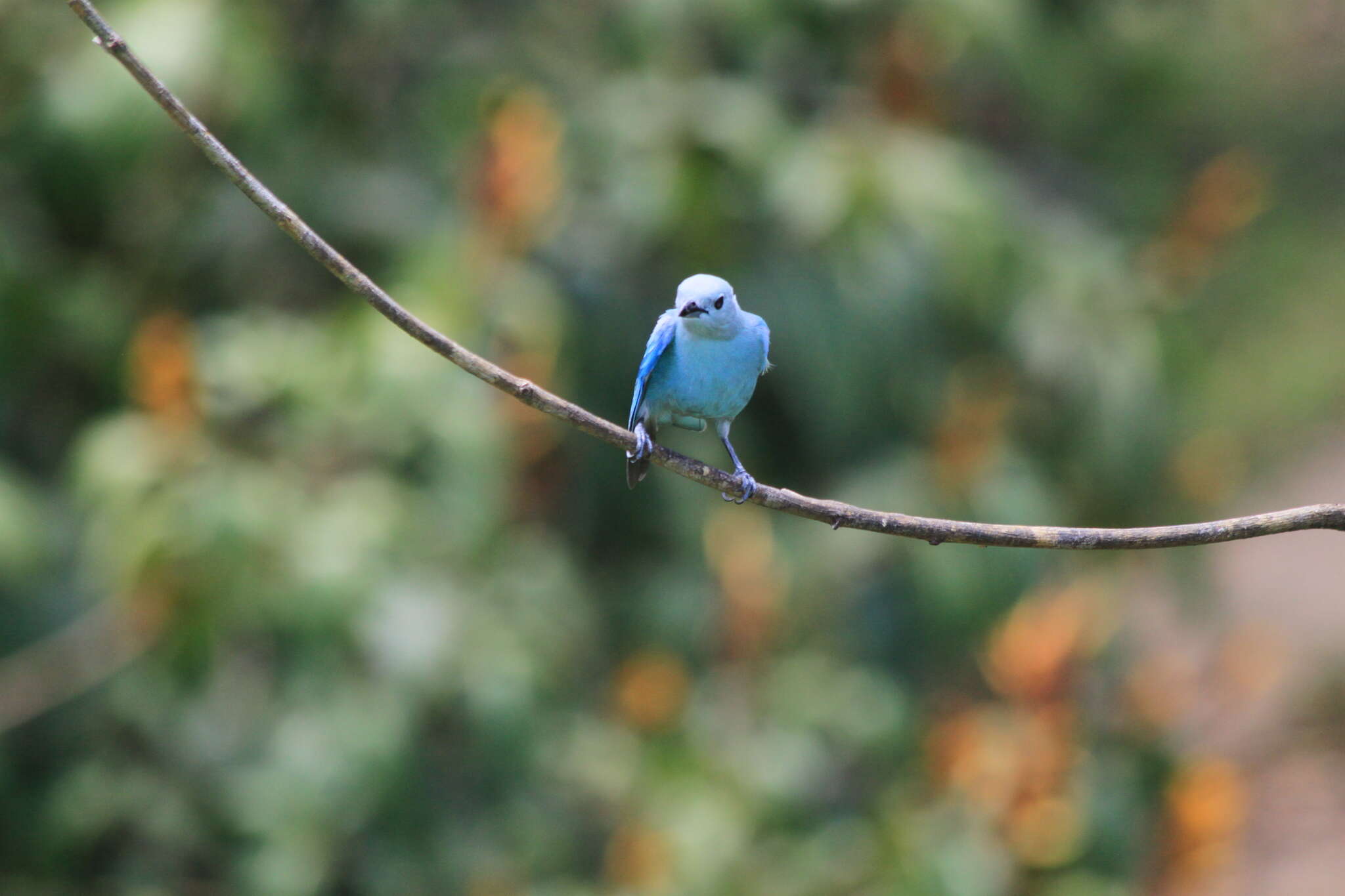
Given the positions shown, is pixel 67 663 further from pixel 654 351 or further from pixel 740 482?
pixel 740 482

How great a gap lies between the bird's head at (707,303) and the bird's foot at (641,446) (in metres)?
0.19

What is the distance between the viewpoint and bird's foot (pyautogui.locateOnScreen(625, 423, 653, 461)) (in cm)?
174

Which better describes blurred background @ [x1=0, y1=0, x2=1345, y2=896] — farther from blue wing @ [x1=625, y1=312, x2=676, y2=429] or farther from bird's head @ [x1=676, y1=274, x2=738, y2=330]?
bird's head @ [x1=676, y1=274, x2=738, y2=330]

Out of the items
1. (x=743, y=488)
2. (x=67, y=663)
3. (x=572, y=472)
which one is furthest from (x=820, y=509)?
(x=67, y=663)

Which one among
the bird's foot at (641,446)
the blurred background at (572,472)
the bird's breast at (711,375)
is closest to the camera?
the bird's foot at (641,446)

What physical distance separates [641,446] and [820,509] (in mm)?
245

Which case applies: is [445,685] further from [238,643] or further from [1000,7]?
[1000,7]

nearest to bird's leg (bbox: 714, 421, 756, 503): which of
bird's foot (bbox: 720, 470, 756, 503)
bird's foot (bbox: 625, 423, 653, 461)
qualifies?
bird's foot (bbox: 720, 470, 756, 503)

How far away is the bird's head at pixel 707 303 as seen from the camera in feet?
6.68

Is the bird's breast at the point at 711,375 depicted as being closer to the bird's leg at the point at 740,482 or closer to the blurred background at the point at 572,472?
the bird's leg at the point at 740,482

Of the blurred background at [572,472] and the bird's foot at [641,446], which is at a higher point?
the blurred background at [572,472]

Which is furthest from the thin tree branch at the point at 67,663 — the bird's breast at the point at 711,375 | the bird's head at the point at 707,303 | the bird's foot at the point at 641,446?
the bird's head at the point at 707,303

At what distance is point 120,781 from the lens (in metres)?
4.25

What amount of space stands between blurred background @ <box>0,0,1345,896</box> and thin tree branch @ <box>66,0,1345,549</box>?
204 centimetres
